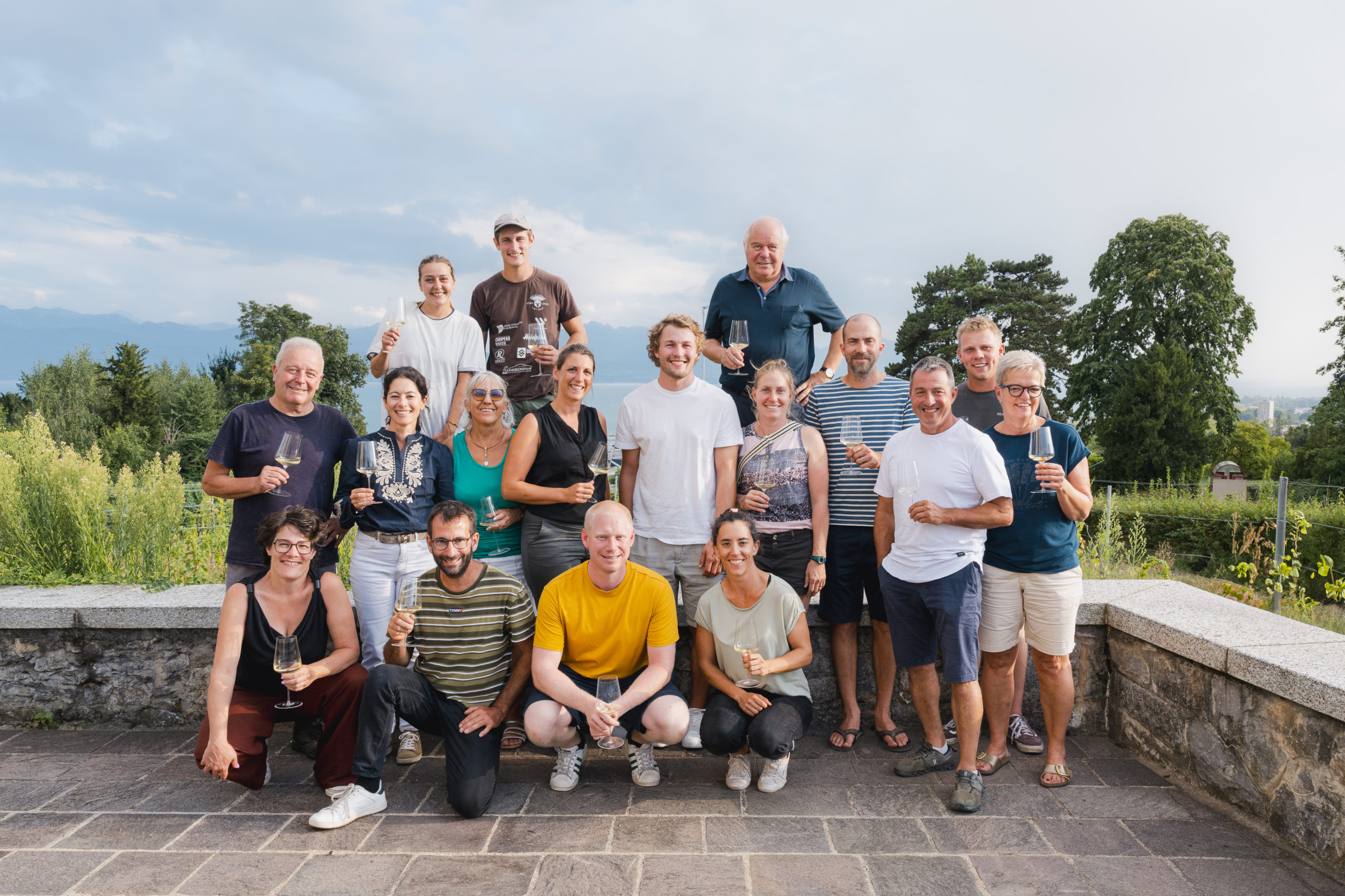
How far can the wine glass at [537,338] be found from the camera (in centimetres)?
474

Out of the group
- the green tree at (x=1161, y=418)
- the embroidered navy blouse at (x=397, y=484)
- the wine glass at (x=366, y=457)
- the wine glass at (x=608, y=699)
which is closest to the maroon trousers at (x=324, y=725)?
the embroidered navy blouse at (x=397, y=484)

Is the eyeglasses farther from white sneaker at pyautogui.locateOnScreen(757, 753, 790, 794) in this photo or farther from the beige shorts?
the beige shorts

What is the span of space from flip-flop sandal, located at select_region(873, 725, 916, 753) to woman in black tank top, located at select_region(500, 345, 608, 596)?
181 cm

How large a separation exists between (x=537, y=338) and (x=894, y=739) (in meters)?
3.00

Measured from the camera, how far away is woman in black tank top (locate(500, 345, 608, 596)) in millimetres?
3941

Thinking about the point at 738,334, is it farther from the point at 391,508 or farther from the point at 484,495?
the point at 391,508

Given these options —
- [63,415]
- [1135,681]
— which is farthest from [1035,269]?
[63,415]

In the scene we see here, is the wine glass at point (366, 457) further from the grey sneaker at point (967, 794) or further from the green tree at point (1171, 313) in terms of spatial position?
the green tree at point (1171, 313)

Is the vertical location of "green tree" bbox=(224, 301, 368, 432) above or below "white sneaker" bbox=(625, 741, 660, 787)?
above

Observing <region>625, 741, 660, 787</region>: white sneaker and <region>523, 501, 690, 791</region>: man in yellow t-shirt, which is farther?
<region>625, 741, 660, 787</region>: white sneaker

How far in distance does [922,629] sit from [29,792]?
4.21 metres

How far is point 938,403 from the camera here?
350 cm

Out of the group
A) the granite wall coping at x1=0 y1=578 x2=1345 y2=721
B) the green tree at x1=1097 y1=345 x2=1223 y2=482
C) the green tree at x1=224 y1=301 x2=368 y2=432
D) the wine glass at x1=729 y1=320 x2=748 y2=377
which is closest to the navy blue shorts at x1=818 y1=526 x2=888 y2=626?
the granite wall coping at x1=0 y1=578 x2=1345 y2=721

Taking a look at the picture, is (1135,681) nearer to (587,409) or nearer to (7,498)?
(587,409)
